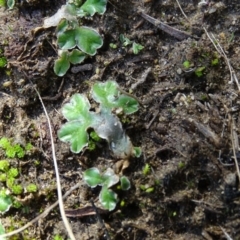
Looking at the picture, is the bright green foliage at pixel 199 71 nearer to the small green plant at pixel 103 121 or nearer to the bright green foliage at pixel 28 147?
the small green plant at pixel 103 121

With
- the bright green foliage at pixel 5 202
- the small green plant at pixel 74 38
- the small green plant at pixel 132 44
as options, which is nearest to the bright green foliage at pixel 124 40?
the small green plant at pixel 132 44

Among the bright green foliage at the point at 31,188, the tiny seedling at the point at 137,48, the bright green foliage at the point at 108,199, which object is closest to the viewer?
the bright green foliage at the point at 108,199

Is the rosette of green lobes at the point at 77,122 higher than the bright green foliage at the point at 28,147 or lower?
higher

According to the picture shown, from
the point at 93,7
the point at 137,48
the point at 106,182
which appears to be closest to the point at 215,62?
the point at 137,48

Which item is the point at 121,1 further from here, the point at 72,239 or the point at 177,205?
the point at 72,239

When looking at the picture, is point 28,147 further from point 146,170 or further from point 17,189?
point 146,170

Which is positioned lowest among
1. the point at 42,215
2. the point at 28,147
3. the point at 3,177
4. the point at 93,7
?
the point at 42,215

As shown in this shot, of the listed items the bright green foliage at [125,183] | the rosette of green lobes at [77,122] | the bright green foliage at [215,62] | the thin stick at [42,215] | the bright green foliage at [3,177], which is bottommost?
the thin stick at [42,215]
